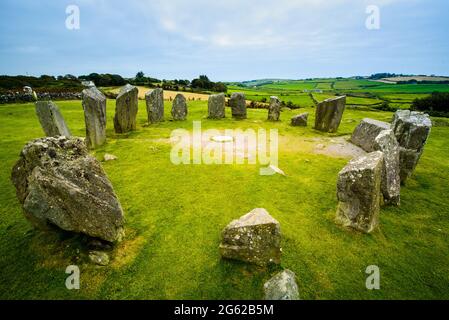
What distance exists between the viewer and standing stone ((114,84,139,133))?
15.2 meters

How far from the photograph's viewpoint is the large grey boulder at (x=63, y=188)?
5.18 metres

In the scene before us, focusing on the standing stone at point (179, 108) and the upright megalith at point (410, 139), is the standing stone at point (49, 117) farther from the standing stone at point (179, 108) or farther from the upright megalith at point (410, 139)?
the upright megalith at point (410, 139)

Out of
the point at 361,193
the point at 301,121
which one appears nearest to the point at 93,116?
the point at 361,193

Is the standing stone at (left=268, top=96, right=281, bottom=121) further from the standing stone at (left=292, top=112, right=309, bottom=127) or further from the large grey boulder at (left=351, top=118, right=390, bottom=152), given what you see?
the large grey boulder at (left=351, top=118, right=390, bottom=152)

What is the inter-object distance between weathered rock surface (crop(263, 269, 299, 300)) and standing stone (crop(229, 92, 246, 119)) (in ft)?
57.8

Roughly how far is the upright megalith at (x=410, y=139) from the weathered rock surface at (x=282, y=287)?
7.35 m

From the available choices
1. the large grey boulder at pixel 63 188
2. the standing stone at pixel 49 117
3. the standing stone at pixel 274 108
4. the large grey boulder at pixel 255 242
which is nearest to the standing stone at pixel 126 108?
the standing stone at pixel 49 117

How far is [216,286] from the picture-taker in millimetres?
5004

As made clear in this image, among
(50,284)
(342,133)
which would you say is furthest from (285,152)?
(50,284)

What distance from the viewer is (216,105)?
21359mm

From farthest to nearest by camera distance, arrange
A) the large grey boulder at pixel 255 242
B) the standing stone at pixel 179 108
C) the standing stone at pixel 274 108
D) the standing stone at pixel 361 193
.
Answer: the standing stone at pixel 274 108 → the standing stone at pixel 179 108 → the standing stone at pixel 361 193 → the large grey boulder at pixel 255 242
